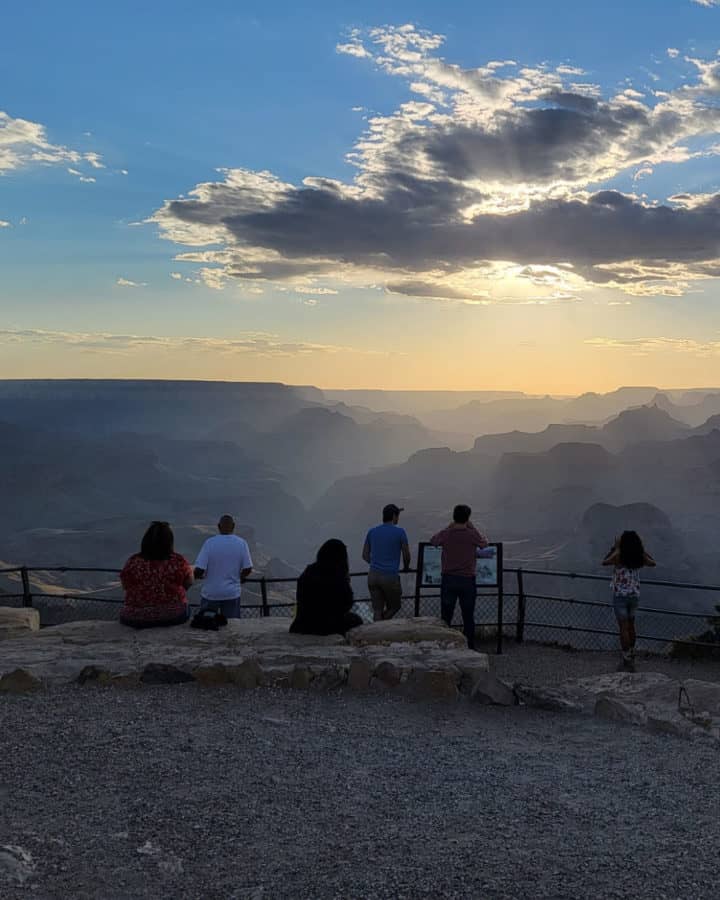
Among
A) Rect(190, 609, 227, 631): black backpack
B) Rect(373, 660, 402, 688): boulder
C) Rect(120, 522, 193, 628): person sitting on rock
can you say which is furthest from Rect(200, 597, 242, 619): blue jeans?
Rect(373, 660, 402, 688): boulder

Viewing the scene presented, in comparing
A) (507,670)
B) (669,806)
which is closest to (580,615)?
(507,670)

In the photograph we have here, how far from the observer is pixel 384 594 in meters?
11.1

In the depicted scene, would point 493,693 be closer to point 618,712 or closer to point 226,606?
point 618,712

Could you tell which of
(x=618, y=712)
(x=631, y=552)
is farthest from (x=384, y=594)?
(x=618, y=712)

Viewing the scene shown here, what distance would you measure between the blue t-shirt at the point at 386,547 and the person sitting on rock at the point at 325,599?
1032 millimetres

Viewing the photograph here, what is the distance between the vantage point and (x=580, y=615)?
8431 cm

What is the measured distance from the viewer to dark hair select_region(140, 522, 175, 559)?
30.5 ft

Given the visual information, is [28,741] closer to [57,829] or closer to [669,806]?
[57,829]

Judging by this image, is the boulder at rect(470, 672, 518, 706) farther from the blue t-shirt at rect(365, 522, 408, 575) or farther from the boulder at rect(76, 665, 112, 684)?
the boulder at rect(76, 665, 112, 684)

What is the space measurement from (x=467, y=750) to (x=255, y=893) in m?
3.01

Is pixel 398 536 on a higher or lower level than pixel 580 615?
higher

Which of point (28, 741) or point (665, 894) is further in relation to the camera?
point (28, 741)

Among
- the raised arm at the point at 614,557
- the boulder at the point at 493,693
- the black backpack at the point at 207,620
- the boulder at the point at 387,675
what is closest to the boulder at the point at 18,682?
the black backpack at the point at 207,620

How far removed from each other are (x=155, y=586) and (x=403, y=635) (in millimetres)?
3058
